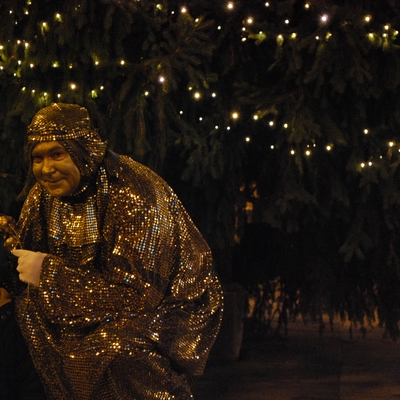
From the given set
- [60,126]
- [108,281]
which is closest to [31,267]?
[108,281]

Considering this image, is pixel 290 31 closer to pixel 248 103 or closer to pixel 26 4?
pixel 248 103

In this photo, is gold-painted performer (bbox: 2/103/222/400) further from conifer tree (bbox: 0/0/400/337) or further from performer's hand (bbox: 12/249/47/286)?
conifer tree (bbox: 0/0/400/337)

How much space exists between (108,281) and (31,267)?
29 cm

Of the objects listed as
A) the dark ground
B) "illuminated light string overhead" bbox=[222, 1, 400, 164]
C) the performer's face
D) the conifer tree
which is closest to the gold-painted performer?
the performer's face

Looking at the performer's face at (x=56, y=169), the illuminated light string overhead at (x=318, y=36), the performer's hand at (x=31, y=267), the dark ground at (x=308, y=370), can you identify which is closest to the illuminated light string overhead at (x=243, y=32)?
the illuminated light string overhead at (x=318, y=36)

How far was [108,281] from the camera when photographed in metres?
3.00

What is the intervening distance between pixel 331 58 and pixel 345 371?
2882 millimetres

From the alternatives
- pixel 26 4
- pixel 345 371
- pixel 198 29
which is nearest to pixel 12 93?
pixel 26 4

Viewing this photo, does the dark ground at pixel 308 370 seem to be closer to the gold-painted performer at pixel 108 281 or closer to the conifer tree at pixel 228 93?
the conifer tree at pixel 228 93

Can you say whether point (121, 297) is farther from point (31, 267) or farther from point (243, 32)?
point (243, 32)

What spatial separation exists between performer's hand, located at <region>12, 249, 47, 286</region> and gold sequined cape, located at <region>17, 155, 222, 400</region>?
3cm

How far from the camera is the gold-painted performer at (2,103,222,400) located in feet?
9.55

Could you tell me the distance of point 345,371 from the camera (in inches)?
269

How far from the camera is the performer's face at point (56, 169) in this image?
3.00 m
